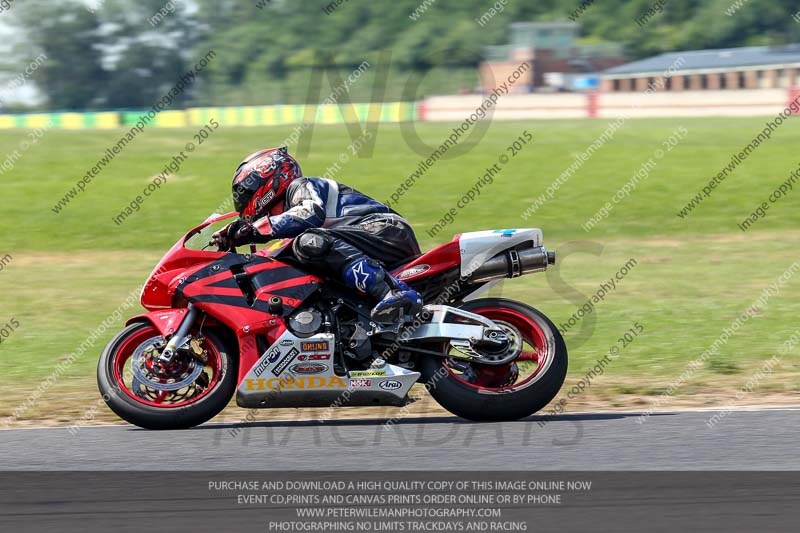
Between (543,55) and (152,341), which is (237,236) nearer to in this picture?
(152,341)

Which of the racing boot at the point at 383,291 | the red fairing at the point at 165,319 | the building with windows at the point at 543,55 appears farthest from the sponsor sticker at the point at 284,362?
the building with windows at the point at 543,55

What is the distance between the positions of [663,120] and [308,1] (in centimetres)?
6177

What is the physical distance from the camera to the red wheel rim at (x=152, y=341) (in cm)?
714

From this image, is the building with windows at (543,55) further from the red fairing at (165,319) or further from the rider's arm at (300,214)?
the red fairing at (165,319)

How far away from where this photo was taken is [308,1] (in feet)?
328

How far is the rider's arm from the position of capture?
727cm

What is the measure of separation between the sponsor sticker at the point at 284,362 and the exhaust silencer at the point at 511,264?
48.5 inches

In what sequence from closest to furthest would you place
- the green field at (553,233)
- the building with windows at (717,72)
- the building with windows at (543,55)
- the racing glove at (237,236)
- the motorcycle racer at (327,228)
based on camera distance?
1. the motorcycle racer at (327,228)
2. the racing glove at (237,236)
3. the green field at (553,233)
4. the building with windows at (717,72)
5. the building with windows at (543,55)

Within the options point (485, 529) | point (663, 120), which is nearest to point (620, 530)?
point (485, 529)

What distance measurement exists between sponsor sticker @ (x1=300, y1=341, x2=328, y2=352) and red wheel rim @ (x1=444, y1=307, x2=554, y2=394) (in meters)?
0.76

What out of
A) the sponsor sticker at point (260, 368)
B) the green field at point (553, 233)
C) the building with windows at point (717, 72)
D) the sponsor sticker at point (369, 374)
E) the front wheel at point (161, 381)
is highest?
the sponsor sticker at point (369, 374)

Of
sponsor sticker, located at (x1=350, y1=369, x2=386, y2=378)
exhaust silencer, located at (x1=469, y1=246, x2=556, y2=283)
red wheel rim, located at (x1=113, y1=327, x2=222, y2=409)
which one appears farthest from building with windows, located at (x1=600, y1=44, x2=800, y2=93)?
red wheel rim, located at (x1=113, y1=327, x2=222, y2=409)

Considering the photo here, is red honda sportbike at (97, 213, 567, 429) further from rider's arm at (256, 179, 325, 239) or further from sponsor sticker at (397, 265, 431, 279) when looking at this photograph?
rider's arm at (256, 179, 325, 239)

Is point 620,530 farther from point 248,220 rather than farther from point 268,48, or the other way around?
point 268,48
